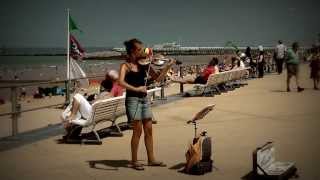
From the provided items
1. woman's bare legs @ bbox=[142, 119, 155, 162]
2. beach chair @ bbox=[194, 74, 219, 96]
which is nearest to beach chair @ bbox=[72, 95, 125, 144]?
woman's bare legs @ bbox=[142, 119, 155, 162]

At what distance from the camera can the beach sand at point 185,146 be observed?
255 inches

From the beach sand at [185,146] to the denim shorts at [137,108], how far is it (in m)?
0.66

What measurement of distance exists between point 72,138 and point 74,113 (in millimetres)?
452

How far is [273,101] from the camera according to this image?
555 inches

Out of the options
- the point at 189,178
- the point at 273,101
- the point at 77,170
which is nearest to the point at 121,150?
the point at 77,170

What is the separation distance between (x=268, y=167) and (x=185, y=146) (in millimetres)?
2145

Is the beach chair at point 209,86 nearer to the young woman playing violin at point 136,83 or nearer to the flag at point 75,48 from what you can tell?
the flag at point 75,48

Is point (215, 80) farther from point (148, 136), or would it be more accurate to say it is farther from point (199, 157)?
point (199, 157)

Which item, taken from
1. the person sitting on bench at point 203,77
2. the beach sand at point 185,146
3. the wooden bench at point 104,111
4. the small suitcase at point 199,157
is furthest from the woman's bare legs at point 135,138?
the person sitting on bench at point 203,77

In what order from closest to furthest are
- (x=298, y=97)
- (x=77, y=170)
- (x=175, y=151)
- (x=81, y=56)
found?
(x=77, y=170) → (x=175, y=151) → (x=81, y=56) → (x=298, y=97)

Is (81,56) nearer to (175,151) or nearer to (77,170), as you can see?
(175,151)

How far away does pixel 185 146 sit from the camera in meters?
8.09

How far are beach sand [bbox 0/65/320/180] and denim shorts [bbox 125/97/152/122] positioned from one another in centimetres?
66

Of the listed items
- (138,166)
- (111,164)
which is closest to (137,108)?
(138,166)
